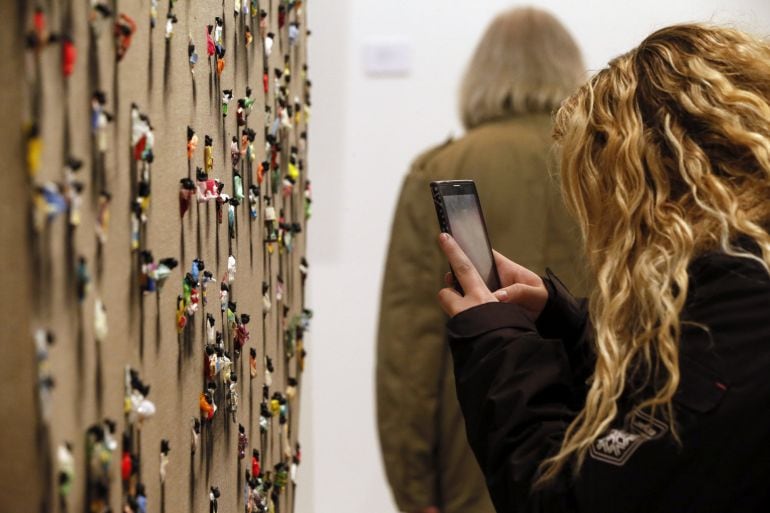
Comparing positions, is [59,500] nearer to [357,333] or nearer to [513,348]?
[513,348]

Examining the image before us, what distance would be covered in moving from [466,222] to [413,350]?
0.90 meters

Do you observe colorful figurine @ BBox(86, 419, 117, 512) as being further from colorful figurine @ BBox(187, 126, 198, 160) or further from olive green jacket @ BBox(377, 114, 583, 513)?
olive green jacket @ BBox(377, 114, 583, 513)

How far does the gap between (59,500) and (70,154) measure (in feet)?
0.72

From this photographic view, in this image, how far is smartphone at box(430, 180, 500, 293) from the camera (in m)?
1.26

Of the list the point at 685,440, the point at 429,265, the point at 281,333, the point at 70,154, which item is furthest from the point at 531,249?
the point at 70,154

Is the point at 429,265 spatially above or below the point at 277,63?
below

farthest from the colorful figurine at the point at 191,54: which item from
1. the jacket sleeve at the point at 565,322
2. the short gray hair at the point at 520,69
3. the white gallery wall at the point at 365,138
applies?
the white gallery wall at the point at 365,138

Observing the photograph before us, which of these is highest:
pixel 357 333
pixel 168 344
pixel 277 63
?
pixel 277 63

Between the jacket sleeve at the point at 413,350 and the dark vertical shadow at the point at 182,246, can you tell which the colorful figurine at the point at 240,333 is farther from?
the jacket sleeve at the point at 413,350

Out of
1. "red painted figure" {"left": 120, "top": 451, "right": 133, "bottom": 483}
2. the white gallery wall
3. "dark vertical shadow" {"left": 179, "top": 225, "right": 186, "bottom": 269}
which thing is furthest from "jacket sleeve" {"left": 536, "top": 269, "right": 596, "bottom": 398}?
the white gallery wall

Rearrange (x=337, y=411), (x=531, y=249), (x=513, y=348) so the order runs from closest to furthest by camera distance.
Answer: (x=513, y=348), (x=531, y=249), (x=337, y=411)

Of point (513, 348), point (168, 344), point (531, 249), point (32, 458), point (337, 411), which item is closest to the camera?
point (32, 458)

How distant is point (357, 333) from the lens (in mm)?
3021

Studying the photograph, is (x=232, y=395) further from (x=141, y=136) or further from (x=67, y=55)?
(x=67, y=55)
